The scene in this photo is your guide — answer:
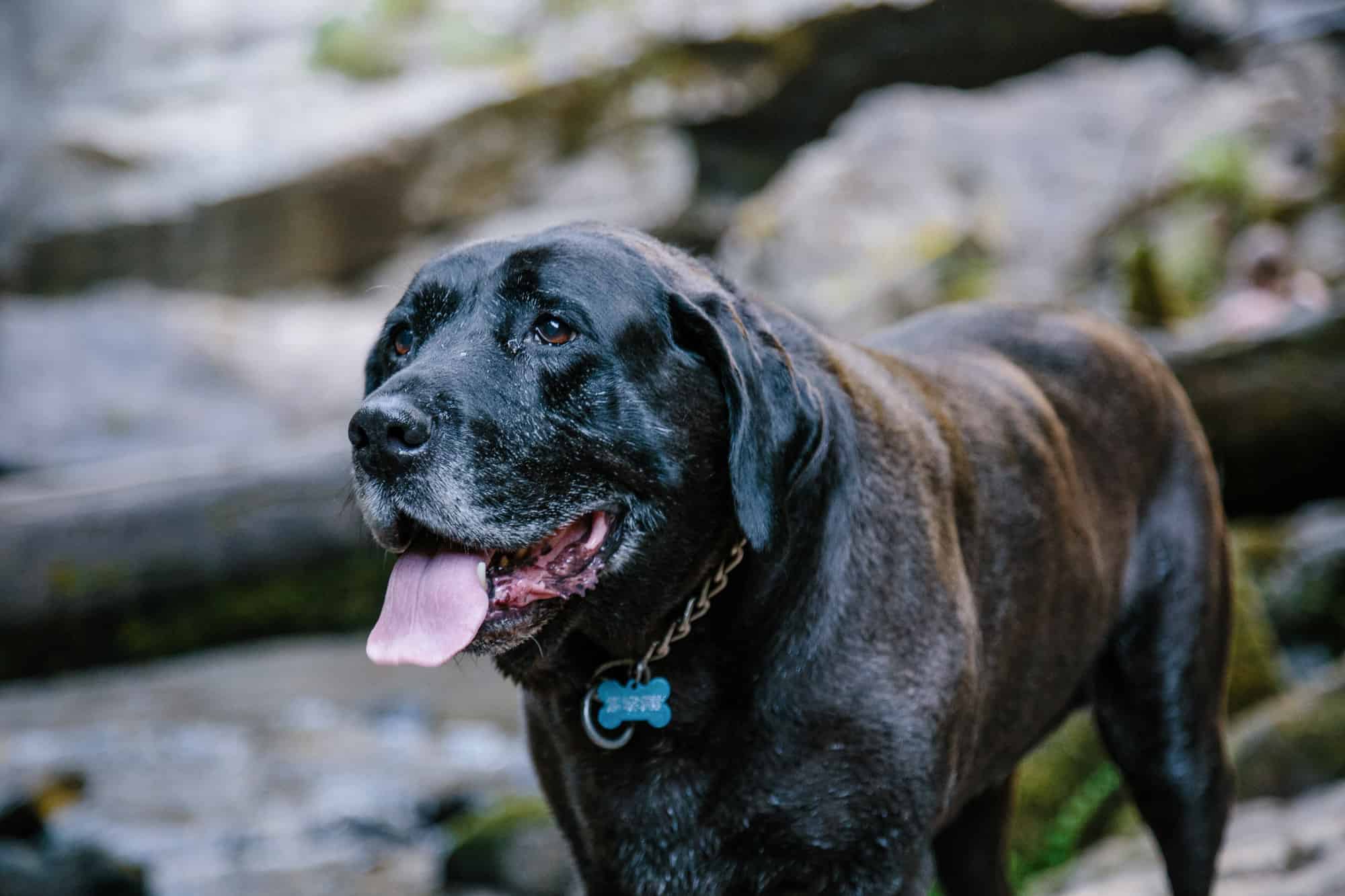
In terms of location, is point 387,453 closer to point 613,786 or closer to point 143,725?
point 613,786

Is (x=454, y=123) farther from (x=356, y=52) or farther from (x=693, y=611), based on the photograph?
(x=693, y=611)

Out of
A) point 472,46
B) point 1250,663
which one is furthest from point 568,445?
point 472,46

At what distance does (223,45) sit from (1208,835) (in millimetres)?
20401

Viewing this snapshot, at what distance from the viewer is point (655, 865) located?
281cm

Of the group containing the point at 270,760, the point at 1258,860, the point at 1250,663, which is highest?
the point at 1258,860

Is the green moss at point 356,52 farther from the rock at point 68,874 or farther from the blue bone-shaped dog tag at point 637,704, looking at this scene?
the blue bone-shaped dog tag at point 637,704

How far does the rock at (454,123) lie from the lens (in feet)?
57.8

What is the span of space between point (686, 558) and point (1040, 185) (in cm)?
1557

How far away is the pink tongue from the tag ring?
1.33ft

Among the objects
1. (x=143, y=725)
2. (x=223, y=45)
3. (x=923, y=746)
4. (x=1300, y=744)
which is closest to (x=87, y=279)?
(x=223, y=45)

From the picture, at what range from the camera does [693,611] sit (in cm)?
284

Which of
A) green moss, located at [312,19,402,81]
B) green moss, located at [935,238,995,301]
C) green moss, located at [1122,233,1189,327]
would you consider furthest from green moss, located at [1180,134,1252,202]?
green moss, located at [312,19,402,81]

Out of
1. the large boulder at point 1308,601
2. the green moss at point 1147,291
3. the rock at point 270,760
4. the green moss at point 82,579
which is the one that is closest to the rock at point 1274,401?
the large boulder at point 1308,601

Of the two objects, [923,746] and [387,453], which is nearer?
[387,453]
